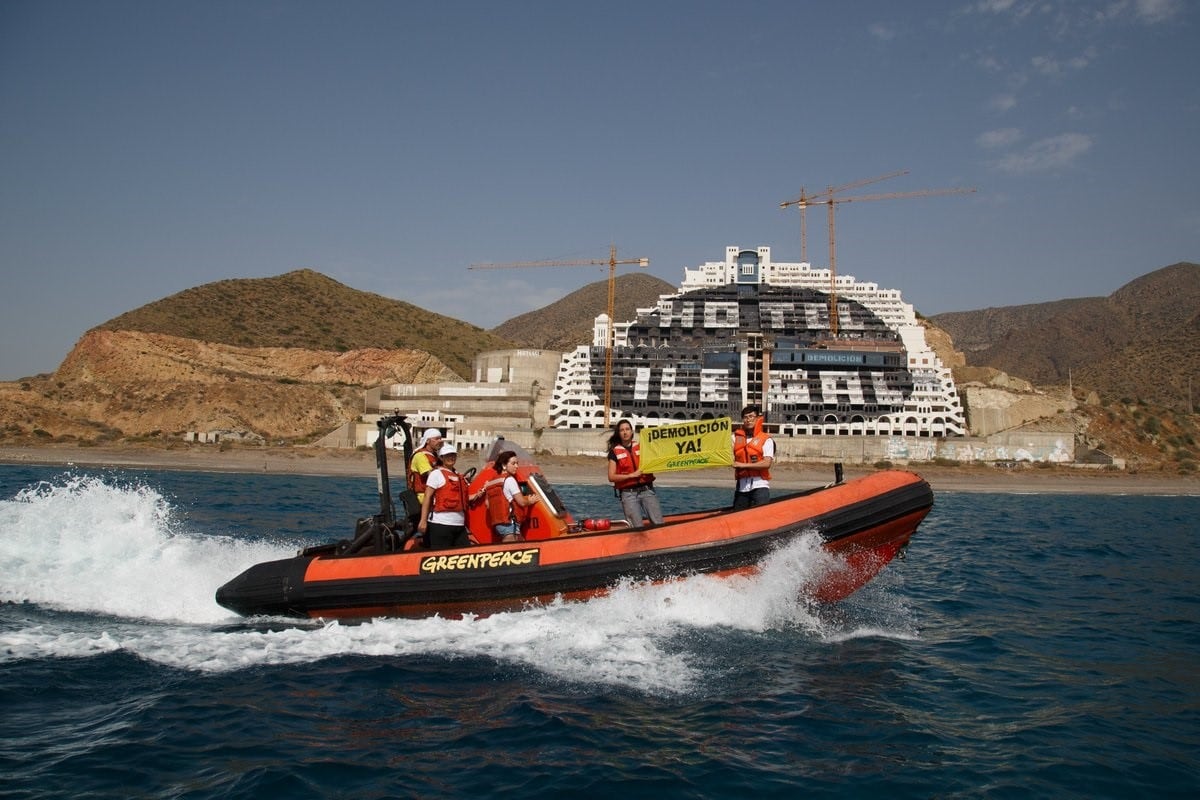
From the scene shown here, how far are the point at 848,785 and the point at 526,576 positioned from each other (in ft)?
15.5

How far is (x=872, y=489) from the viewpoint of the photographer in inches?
420

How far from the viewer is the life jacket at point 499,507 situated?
426 inches

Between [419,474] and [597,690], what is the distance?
4.40 meters

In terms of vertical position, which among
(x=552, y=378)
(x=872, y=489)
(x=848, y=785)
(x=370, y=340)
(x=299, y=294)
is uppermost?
(x=299, y=294)

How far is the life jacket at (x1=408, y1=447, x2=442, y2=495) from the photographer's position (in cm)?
1093

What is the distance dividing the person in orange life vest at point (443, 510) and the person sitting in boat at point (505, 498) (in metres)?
0.42

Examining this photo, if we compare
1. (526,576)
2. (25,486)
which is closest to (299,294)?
(25,486)

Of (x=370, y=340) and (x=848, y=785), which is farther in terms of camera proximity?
(x=370, y=340)

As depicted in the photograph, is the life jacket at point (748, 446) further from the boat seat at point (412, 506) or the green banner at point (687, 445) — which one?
the boat seat at point (412, 506)

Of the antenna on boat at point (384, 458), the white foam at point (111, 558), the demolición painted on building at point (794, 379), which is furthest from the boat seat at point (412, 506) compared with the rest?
the demolición painted on building at point (794, 379)

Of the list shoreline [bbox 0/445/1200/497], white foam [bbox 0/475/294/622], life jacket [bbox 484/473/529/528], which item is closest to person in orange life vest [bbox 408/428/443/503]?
life jacket [bbox 484/473/529/528]

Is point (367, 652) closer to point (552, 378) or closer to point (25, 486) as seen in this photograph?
point (25, 486)

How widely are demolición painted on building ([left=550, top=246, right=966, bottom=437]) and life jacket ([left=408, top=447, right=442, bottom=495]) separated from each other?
52656mm

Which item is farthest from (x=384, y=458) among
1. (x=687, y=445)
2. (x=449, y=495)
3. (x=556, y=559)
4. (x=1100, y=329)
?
(x=1100, y=329)
